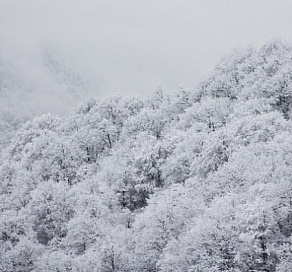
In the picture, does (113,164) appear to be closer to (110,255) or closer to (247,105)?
(247,105)

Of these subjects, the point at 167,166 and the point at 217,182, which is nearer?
the point at 217,182

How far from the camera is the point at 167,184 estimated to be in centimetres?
7819

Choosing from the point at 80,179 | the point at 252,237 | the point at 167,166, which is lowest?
the point at 80,179

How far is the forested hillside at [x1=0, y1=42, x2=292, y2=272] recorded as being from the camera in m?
44.1

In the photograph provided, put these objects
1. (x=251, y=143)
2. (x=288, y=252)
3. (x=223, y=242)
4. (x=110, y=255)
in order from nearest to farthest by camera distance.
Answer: (x=288, y=252) → (x=223, y=242) → (x=110, y=255) → (x=251, y=143)

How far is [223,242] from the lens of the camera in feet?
140

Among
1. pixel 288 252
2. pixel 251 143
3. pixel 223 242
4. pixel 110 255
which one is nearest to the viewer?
pixel 288 252

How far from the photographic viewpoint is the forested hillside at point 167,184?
44094 mm

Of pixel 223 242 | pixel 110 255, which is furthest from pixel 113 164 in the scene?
pixel 223 242

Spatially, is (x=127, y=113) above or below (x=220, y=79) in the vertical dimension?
below

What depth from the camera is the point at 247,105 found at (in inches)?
3349

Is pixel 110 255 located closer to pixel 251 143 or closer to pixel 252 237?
pixel 252 237

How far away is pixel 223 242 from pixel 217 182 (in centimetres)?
1737

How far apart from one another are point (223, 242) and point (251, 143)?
1080 inches
